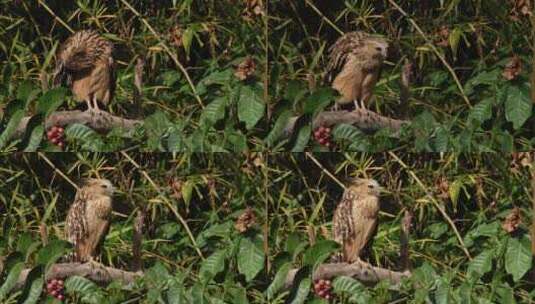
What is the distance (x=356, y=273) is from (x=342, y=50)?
66cm

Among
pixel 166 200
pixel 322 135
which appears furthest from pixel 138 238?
pixel 322 135

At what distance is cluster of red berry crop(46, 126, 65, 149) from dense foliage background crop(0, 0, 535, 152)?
2cm

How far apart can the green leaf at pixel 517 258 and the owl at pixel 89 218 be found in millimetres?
1180

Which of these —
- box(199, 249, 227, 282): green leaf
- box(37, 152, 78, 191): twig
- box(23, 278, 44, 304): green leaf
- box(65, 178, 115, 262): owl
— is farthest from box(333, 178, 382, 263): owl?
→ box(23, 278, 44, 304): green leaf

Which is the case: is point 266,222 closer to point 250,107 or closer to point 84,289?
point 250,107

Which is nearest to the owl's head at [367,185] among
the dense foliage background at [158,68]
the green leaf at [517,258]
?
the dense foliage background at [158,68]

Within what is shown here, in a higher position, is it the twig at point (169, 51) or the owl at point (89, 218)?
the twig at point (169, 51)

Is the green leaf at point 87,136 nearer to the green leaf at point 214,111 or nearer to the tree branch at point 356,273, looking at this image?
the green leaf at point 214,111

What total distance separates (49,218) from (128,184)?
0.25m

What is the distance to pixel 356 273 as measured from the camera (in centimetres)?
409

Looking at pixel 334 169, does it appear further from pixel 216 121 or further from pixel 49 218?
pixel 49 218

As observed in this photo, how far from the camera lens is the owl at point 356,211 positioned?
4055mm

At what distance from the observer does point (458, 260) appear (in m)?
4.09

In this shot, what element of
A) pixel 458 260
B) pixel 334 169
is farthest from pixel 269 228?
pixel 458 260
